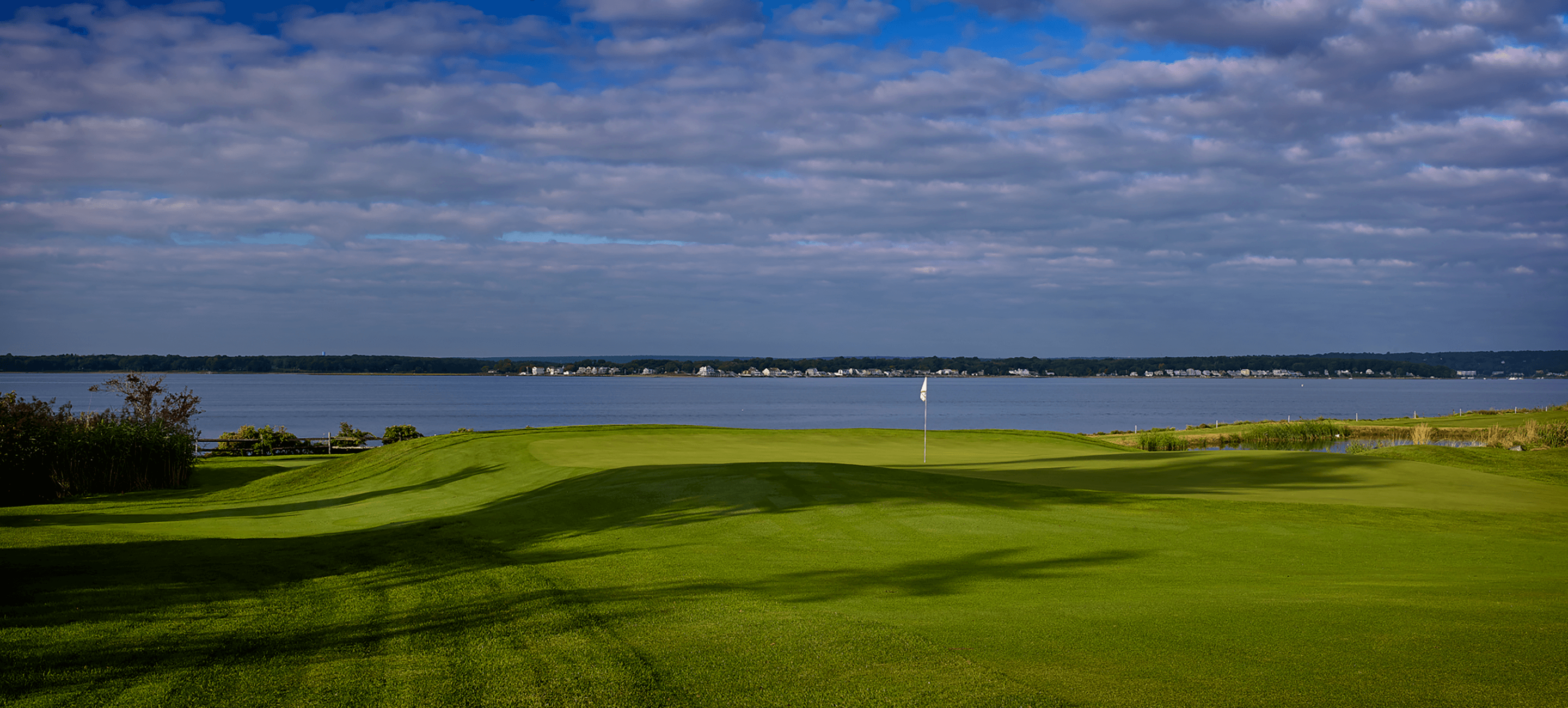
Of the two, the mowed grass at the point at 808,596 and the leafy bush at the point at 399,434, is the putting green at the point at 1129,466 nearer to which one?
the mowed grass at the point at 808,596

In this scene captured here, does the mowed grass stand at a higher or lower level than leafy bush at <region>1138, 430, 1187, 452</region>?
higher

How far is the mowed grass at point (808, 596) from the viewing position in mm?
5477

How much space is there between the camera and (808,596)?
321 inches

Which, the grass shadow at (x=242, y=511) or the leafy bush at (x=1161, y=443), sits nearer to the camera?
the grass shadow at (x=242, y=511)

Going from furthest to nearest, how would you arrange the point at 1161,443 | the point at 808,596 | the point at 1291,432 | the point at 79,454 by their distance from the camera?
the point at 1291,432
the point at 1161,443
the point at 79,454
the point at 808,596

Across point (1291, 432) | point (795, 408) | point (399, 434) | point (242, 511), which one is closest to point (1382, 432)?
point (1291, 432)

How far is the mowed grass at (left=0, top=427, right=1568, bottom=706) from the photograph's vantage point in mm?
5477

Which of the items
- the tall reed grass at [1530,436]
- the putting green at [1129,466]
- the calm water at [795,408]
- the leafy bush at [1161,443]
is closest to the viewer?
the putting green at [1129,466]

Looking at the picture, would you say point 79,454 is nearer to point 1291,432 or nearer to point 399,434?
point 399,434

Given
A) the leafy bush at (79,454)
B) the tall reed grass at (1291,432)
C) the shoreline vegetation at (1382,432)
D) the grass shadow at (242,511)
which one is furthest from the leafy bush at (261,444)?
the tall reed grass at (1291,432)

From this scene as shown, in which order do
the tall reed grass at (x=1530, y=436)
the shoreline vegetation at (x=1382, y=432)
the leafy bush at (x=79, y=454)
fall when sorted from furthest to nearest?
the shoreline vegetation at (x=1382, y=432) < the tall reed grass at (x=1530, y=436) < the leafy bush at (x=79, y=454)

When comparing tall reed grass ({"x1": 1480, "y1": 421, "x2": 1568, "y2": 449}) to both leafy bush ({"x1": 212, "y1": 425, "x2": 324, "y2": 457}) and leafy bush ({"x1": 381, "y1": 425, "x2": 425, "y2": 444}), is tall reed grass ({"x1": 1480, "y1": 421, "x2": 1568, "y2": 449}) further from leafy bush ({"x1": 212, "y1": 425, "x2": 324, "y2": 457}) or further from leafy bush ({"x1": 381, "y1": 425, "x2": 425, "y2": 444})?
leafy bush ({"x1": 212, "y1": 425, "x2": 324, "y2": 457})

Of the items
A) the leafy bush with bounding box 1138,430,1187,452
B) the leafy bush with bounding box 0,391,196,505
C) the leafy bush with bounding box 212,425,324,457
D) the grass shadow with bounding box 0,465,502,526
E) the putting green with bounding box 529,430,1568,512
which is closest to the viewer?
the grass shadow with bounding box 0,465,502,526

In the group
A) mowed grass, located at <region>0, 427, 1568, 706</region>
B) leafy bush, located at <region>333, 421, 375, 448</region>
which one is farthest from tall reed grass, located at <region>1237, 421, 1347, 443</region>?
leafy bush, located at <region>333, 421, 375, 448</region>
